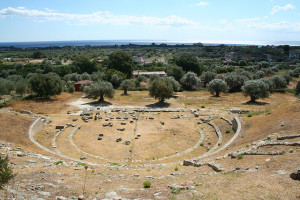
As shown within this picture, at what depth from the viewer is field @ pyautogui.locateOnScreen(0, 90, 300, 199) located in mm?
10914

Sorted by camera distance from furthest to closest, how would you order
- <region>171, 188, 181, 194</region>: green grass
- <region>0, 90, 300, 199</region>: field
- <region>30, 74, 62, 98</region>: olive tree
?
<region>30, 74, 62, 98</region>: olive tree, <region>0, 90, 300, 199</region>: field, <region>171, 188, 181, 194</region>: green grass

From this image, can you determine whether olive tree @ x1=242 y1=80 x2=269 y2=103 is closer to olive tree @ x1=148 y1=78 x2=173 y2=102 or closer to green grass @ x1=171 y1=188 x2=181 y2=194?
olive tree @ x1=148 y1=78 x2=173 y2=102

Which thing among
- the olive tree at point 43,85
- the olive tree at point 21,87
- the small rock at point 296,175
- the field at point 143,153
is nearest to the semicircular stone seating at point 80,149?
the field at point 143,153

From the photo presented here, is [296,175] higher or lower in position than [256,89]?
lower

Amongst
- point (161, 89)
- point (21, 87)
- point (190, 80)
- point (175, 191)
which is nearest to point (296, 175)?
point (175, 191)

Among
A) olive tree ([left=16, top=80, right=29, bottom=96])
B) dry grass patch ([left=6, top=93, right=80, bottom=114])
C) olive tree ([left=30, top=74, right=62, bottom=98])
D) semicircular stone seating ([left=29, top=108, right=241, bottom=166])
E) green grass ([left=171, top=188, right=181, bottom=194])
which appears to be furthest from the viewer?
olive tree ([left=16, top=80, right=29, bottom=96])

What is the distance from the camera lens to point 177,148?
77.8 feet

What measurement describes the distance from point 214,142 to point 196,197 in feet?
52.1

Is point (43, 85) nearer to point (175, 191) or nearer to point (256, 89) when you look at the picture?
point (175, 191)

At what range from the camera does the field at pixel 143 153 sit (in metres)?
10.9

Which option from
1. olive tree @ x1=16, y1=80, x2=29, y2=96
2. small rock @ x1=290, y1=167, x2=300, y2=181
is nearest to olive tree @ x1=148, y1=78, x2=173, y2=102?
olive tree @ x1=16, y1=80, x2=29, y2=96

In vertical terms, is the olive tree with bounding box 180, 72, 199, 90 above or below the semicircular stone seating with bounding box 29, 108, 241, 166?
above

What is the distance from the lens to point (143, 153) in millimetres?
→ 22391

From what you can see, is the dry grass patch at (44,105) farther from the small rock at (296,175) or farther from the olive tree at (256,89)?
the olive tree at (256,89)
